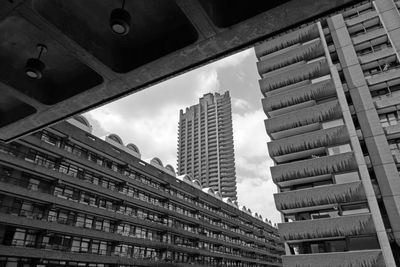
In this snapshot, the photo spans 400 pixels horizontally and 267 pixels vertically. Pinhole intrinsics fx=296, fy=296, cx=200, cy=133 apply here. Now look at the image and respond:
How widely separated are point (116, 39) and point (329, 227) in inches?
1088

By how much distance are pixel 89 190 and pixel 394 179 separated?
31.5 m

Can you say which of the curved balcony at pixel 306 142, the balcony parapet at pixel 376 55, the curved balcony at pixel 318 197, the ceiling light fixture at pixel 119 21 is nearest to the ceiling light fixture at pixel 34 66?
the ceiling light fixture at pixel 119 21

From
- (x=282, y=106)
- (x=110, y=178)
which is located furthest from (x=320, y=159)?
(x=110, y=178)

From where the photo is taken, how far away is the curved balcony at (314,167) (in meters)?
28.3

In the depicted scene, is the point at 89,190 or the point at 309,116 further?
the point at 89,190

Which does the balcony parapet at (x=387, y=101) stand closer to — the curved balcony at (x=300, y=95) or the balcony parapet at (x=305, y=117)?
the balcony parapet at (x=305, y=117)

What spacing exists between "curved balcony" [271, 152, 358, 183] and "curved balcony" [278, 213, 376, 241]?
454cm

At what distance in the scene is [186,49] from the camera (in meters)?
4.51

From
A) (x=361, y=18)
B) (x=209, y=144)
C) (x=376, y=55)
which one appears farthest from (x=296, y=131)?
(x=209, y=144)

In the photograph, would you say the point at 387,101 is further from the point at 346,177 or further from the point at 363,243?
the point at 363,243

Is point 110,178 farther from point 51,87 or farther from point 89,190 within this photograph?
point 51,87

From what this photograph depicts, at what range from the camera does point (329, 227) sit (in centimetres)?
2700

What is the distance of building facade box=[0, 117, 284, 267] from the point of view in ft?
89.4

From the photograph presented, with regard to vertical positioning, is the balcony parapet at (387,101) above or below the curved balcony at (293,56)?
below
